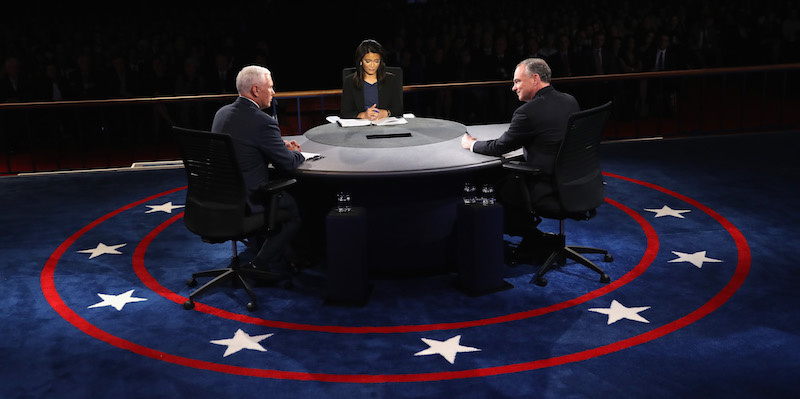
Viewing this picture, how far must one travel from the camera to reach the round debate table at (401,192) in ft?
14.5

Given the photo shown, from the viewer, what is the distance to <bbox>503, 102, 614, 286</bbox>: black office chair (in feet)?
14.4

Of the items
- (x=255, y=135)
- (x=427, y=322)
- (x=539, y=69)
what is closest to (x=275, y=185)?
(x=255, y=135)

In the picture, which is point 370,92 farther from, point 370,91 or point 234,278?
point 234,278

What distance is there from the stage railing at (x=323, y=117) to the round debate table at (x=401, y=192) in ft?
11.0

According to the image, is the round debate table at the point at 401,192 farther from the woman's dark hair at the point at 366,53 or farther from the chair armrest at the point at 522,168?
the woman's dark hair at the point at 366,53

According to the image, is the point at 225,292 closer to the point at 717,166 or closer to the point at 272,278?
the point at 272,278

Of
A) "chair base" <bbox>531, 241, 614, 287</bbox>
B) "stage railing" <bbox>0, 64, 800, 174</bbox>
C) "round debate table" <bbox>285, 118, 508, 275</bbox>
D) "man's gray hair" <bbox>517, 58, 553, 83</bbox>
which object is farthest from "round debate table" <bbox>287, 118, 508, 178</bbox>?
"stage railing" <bbox>0, 64, 800, 174</bbox>

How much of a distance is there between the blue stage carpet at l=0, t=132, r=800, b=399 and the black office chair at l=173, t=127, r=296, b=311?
0.49 m

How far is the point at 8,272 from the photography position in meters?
5.12

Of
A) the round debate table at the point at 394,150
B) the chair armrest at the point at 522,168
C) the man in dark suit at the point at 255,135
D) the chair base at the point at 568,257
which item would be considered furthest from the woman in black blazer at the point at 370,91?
the chair base at the point at 568,257

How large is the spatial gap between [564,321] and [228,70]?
21.6 feet

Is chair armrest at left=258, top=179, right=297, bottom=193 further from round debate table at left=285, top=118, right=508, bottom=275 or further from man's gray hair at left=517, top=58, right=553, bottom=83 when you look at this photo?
man's gray hair at left=517, top=58, right=553, bottom=83

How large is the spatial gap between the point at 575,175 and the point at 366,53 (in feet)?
7.73

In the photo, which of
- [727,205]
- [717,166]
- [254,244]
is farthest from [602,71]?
[254,244]
